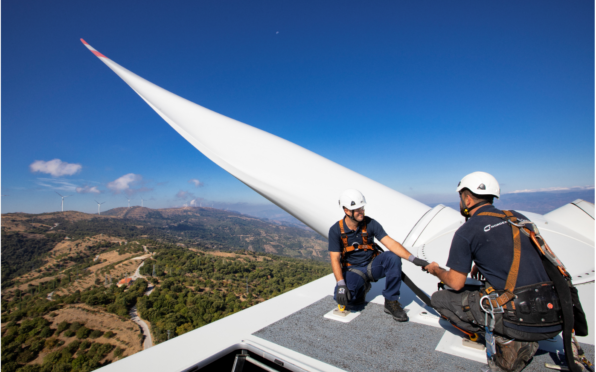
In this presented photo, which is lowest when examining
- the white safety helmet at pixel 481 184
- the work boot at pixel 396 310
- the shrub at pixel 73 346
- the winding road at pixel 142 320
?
the shrub at pixel 73 346

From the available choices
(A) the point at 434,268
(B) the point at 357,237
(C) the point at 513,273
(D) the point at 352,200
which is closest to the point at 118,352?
(B) the point at 357,237

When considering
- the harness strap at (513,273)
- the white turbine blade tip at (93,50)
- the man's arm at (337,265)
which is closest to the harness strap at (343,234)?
the man's arm at (337,265)

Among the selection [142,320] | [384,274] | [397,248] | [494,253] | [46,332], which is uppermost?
[494,253]

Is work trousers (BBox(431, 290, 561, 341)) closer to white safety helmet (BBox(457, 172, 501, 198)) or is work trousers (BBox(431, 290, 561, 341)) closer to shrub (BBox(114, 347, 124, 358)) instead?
white safety helmet (BBox(457, 172, 501, 198))

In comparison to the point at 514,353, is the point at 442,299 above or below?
above

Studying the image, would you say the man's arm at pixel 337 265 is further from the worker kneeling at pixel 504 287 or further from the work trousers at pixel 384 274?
the worker kneeling at pixel 504 287

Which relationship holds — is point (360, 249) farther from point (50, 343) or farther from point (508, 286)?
point (50, 343)
